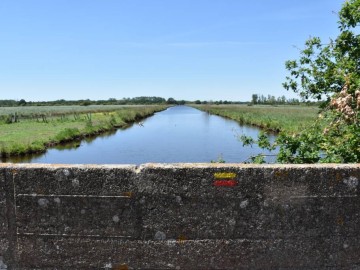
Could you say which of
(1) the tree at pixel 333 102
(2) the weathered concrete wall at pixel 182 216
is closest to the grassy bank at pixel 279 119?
(1) the tree at pixel 333 102

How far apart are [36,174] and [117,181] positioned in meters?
0.69

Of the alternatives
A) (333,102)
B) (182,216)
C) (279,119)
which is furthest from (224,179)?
(279,119)

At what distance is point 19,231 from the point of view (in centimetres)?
317

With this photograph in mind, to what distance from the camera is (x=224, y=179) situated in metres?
3.13

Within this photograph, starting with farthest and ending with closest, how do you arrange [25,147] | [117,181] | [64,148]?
[64,148] → [25,147] → [117,181]

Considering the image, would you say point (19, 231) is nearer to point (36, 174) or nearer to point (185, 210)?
point (36, 174)

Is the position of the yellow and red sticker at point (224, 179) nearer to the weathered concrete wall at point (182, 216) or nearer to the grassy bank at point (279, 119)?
the weathered concrete wall at point (182, 216)

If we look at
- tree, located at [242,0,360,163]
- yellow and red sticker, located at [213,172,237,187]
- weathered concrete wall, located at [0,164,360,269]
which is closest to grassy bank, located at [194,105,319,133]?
tree, located at [242,0,360,163]

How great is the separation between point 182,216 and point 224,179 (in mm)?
472

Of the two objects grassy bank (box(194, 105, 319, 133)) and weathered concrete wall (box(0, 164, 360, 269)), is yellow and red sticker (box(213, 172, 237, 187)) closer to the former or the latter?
weathered concrete wall (box(0, 164, 360, 269))

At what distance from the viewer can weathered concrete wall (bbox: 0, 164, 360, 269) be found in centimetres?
313

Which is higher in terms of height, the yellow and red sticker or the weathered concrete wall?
the yellow and red sticker

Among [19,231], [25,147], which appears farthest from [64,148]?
[19,231]

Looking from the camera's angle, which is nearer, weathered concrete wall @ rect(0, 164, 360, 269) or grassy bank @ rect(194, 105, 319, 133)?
weathered concrete wall @ rect(0, 164, 360, 269)
